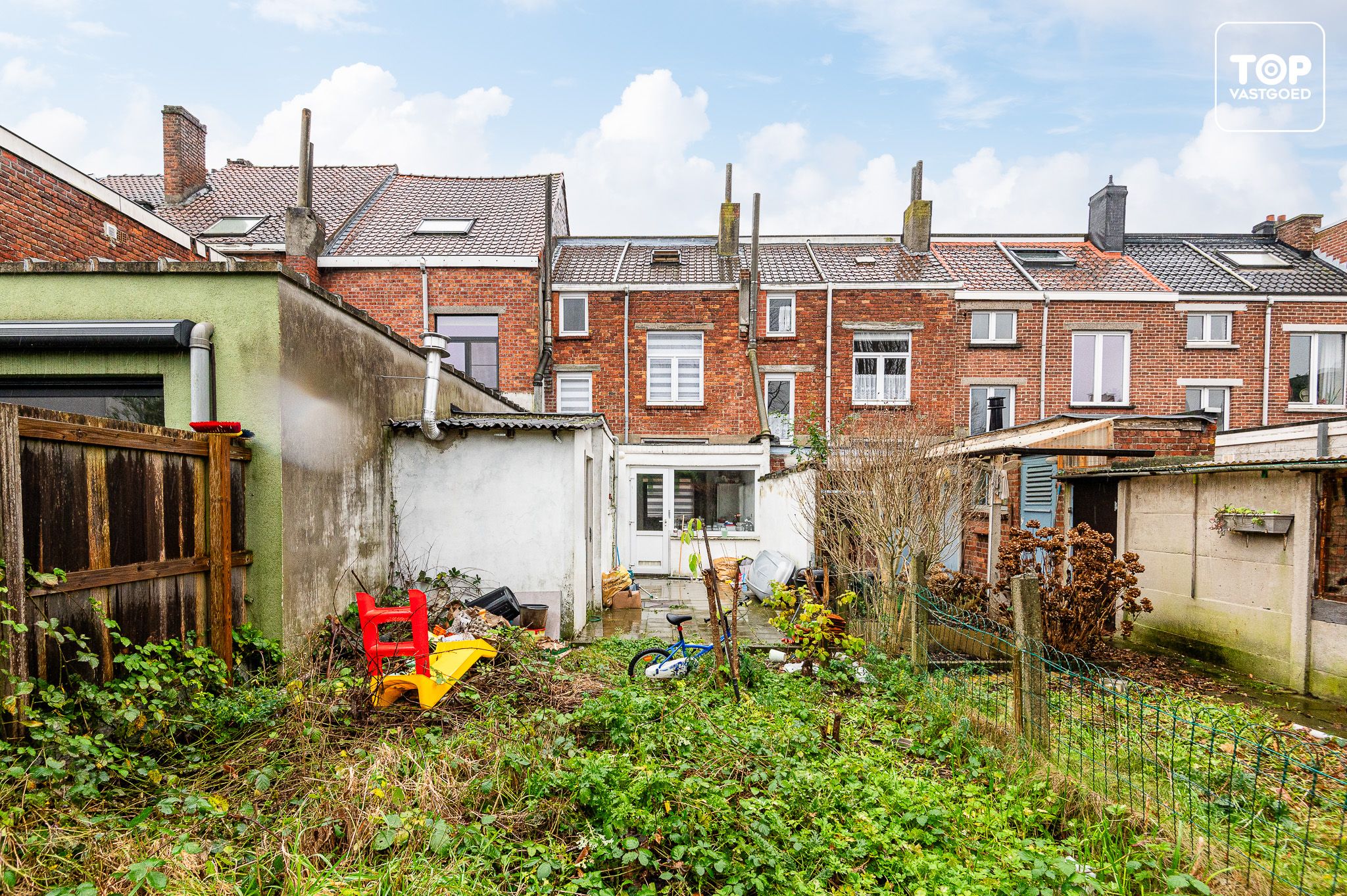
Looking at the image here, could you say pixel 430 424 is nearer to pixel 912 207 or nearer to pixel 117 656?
pixel 117 656

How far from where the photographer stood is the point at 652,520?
14852 millimetres

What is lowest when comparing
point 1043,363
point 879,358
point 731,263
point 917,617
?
point 917,617

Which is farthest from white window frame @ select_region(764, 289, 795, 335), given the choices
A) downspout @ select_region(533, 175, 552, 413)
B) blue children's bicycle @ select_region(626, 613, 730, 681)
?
blue children's bicycle @ select_region(626, 613, 730, 681)

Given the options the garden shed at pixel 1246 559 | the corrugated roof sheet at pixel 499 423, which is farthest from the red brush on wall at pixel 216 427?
the garden shed at pixel 1246 559

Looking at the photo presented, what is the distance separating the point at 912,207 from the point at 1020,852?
18.8m

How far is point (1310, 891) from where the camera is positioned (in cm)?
287

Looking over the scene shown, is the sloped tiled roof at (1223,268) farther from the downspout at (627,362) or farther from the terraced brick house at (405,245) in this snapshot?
the terraced brick house at (405,245)

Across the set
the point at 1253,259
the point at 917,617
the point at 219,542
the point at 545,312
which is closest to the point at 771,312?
the point at 545,312

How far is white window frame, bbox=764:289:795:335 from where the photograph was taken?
17500 mm

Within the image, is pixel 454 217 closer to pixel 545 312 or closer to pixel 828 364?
pixel 545 312

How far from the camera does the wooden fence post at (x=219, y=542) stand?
4.90 meters

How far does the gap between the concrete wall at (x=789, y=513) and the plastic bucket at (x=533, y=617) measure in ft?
12.8

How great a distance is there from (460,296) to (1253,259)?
22.3 meters

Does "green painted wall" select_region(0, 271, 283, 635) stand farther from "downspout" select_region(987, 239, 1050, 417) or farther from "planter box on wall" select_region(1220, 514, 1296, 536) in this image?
"downspout" select_region(987, 239, 1050, 417)
